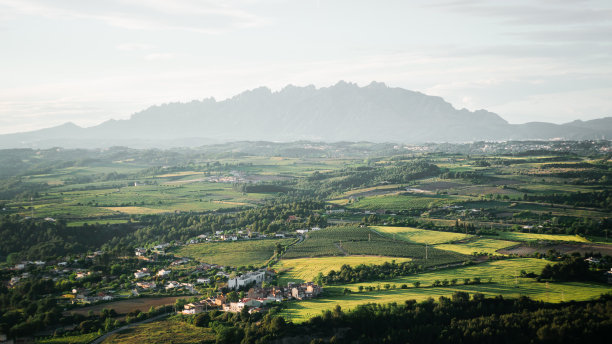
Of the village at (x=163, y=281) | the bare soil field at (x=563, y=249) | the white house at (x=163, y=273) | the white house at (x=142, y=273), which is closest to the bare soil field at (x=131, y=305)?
the village at (x=163, y=281)

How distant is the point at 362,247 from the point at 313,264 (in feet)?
26.8

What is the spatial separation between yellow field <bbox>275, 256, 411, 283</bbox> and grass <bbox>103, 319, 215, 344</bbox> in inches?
492

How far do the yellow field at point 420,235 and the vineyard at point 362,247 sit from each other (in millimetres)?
1874

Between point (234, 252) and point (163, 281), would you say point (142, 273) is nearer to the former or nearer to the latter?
point (163, 281)

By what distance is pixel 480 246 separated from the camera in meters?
59.2

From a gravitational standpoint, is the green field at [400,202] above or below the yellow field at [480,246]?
above

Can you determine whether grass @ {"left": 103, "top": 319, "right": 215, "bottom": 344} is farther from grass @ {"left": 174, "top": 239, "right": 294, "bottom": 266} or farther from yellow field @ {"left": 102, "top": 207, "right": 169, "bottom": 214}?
yellow field @ {"left": 102, "top": 207, "right": 169, "bottom": 214}

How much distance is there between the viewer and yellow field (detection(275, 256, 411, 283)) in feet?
167

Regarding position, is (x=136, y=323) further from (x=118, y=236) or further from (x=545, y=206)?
(x=545, y=206)

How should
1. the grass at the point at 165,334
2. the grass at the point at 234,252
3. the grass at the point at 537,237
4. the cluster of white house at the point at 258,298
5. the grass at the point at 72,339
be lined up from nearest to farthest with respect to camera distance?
the grass at the point at 165,334 < the grass at the point at 72,339 < the cluster of white house at the point at 258,298 < the grass at the point at 234,252 < the grass at the point at 537,237

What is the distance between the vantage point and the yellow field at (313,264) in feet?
167

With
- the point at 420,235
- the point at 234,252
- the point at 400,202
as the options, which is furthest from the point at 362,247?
the point at 400,202

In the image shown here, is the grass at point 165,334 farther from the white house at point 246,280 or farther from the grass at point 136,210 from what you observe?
the grass at point 136,210

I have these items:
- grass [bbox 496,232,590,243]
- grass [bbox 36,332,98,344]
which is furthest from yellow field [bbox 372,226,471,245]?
grass [bbox 36,332,98,344]
